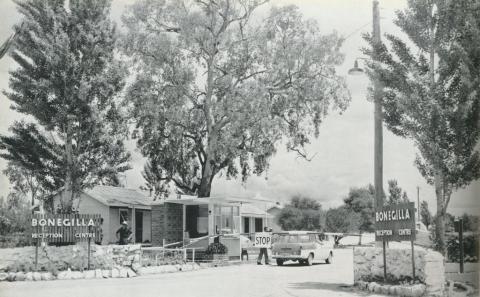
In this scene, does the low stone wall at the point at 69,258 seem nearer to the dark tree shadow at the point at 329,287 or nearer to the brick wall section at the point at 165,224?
the dark tree shadow at the point at 329,287

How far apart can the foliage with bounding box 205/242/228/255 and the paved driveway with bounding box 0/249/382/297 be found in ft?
21.5

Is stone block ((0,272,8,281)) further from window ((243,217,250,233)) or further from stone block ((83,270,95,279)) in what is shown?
window ((243,217,250,233))

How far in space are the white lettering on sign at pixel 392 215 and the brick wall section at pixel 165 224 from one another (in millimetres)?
16999

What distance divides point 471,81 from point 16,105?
19.9 metres

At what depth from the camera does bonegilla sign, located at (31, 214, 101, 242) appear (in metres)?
18.4

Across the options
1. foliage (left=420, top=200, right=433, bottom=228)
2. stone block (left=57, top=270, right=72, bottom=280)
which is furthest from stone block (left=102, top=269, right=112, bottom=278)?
foliage (left=420, top=200, right=433, bottom=228)

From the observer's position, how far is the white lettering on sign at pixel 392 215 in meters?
13.3

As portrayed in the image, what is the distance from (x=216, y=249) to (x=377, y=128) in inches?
517

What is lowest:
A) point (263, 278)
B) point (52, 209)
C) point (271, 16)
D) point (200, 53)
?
point (263, 278)

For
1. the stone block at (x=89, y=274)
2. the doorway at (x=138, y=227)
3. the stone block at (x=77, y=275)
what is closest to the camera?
the stone block at (x=77, y=275)

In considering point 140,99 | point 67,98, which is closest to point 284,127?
point 140,99

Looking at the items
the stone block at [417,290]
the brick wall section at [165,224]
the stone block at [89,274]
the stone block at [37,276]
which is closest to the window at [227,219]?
the brick wall section at [165,224]

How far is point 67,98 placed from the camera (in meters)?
24.8

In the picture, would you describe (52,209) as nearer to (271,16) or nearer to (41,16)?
(41,16)
